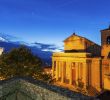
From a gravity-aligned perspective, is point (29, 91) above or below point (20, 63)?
above

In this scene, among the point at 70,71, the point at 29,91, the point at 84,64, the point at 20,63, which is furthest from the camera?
the point at 70,71

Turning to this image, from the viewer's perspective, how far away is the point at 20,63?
1152 inches

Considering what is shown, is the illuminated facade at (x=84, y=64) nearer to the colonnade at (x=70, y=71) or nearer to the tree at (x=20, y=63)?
the colonnade at (x=70, y=71)

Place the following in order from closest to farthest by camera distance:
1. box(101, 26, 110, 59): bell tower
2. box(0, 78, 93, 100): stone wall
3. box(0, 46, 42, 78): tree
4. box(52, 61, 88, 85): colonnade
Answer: box(0, 78, 93, 100): stone wall, box(0, 46, 42, 78): tree, box(52, 61, 88, 85): colonnade, box(101, 26, 110, 59): bell tower

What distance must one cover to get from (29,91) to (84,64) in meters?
37.2

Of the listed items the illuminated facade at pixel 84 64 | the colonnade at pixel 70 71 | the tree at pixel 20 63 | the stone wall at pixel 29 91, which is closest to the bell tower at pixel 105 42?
the illuminated facade at pixel 84 64

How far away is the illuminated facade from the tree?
42.1 feet

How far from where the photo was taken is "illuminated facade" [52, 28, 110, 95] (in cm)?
4091

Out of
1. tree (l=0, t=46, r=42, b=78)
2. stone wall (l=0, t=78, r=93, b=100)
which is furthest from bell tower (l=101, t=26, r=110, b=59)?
stone wall (l=0, t=78, r=93, b=100)

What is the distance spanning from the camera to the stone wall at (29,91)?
4.11m

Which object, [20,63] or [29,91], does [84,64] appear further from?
[29,91]

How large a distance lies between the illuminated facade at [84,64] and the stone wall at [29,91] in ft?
115

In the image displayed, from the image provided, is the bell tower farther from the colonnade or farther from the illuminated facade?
the colonnade

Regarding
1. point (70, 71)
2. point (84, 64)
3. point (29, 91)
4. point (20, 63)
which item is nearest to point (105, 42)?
point (84, 64)
